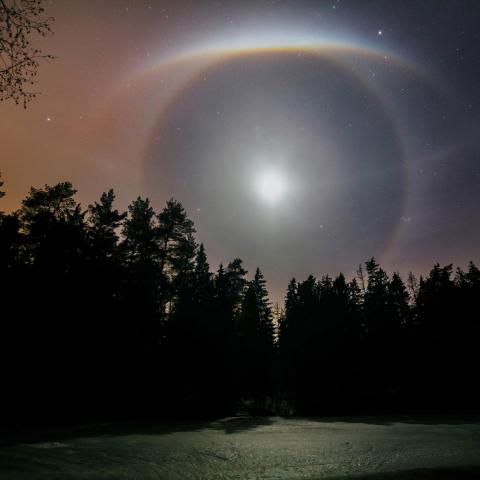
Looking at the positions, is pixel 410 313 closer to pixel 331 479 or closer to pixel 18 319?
pixel 18 319

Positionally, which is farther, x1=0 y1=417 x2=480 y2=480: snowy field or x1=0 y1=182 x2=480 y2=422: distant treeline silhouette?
x1=0 y1=182 x2=480 y2=422: distant treeline silhouette

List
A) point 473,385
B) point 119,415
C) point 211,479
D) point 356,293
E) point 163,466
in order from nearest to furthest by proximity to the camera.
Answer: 1. point 211,479
2. point 163,466
3. point 119,415
4. point 473,385
5. point 356,293

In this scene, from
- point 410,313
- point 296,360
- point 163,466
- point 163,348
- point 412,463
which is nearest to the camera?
point 163,466

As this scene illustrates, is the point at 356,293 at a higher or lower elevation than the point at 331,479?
higher

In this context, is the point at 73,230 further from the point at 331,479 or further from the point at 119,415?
the point at 331,479

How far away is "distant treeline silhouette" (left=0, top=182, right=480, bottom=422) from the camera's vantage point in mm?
24516

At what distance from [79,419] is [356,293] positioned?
68097mm

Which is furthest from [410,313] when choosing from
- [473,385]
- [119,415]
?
[119,415]

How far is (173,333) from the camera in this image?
109 feet

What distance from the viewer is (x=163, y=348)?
1273 inches

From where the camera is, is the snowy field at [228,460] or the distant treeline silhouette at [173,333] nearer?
the snowy field at [228,460]

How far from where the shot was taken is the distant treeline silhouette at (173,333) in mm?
24516

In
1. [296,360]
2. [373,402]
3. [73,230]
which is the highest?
[73,230]

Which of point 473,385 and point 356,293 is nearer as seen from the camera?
point 473,385
